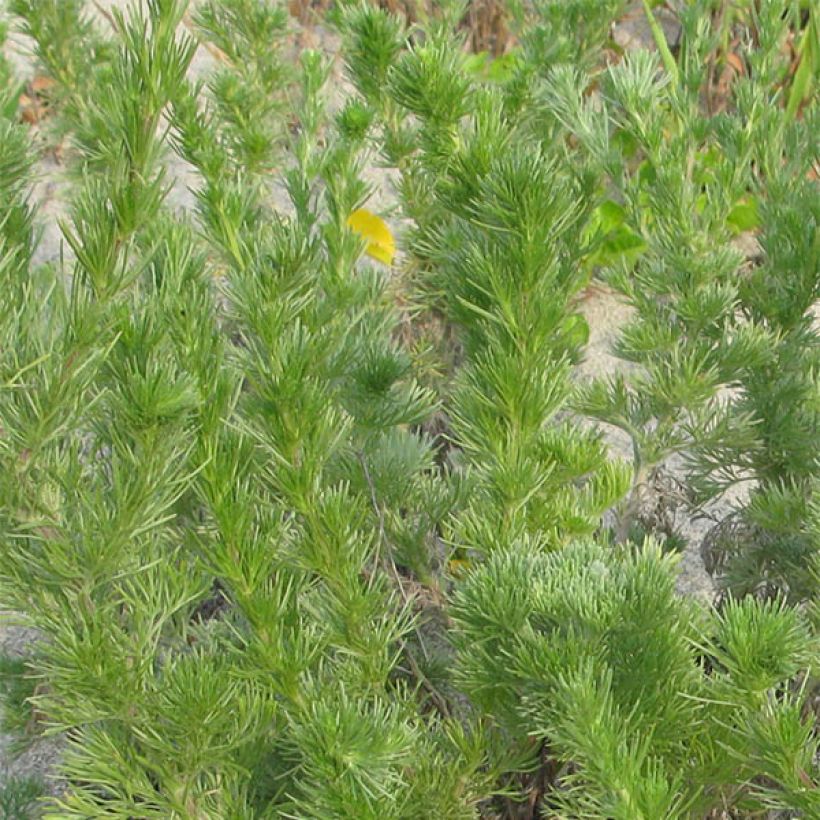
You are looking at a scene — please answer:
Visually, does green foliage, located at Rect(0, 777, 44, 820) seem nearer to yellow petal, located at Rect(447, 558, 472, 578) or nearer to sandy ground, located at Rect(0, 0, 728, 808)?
sandy ground, located at Rect(0, 0, 728, 808)

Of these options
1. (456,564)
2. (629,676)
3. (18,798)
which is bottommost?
(18,798)

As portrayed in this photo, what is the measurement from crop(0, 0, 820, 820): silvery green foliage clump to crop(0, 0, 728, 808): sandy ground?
10cm

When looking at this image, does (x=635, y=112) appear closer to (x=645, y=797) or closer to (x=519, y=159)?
(x=519, y=159)

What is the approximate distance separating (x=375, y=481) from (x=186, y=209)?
1.15m

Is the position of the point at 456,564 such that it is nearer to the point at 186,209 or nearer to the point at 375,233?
the point at 375,233

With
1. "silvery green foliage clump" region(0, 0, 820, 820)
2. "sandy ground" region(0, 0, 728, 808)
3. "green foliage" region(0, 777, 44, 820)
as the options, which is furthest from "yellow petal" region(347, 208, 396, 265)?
"green foliage" region(0, 777, 44, 820)

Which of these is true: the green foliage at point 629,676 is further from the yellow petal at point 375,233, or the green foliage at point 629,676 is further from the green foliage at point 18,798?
the yellow petal at point 375,233

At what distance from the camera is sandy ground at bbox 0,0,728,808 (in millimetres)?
2020

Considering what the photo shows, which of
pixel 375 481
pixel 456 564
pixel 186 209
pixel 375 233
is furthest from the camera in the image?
pixel 186 209

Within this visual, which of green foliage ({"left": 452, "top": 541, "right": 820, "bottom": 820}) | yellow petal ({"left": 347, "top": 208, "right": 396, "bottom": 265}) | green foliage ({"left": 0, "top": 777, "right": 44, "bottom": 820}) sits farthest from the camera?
yellow petal ({"left": 347, "top": 208, "right": 396, "bottom": 265})

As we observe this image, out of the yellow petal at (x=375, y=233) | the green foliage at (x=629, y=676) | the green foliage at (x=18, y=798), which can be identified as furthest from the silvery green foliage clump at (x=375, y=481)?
the yellow petal at (x=375, y=233)

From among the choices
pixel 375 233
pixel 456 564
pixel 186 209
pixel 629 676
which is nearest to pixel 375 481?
pixel 456 564

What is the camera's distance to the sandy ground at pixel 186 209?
2.02 m

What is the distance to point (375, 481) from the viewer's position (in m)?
1.64
